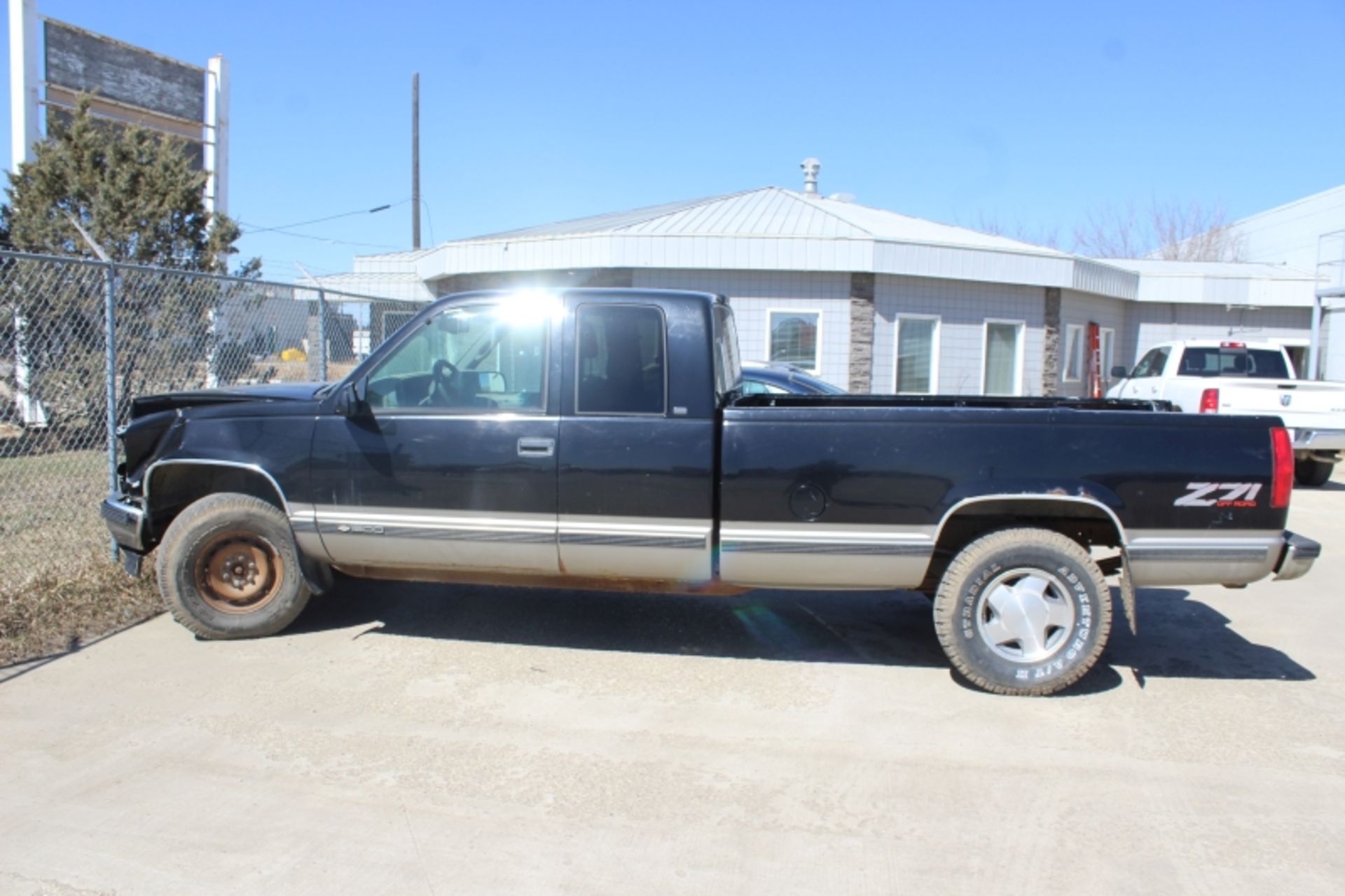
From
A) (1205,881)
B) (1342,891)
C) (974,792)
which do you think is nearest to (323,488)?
(974,792)

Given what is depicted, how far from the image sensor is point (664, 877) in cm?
321

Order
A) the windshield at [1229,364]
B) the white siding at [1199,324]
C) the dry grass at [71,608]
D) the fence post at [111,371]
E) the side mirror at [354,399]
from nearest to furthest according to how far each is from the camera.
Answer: the side mirror at [354,399] < the dry grass at [71,608] < the fence post at [111,371] < the windshield at [1229,364] < the white siding at [1199,324]

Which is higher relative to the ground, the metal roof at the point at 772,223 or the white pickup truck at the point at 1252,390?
the metal roof at the point at 772,223

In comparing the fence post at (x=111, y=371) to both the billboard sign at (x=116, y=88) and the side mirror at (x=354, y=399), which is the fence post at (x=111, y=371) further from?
the billboard sign at (x=116, y=88)

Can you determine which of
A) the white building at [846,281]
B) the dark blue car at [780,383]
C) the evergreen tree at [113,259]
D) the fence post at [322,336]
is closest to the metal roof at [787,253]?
the white building at [846,281]

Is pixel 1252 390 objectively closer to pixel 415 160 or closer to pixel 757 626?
pixel 757 626

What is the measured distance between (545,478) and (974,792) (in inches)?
95.3

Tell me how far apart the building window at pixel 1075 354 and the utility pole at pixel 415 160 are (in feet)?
61.9

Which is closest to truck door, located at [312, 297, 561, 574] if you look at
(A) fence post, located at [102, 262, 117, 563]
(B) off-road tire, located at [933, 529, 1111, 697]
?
(B) off-road tire, located at [933, 529, 1111, 697]

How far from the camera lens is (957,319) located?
17.2 metres

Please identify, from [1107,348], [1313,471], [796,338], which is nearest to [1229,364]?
[1313,471]

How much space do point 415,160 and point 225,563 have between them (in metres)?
26.9

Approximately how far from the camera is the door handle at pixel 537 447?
4.92 meters

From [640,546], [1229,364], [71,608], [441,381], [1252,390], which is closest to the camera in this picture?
[640,546]
